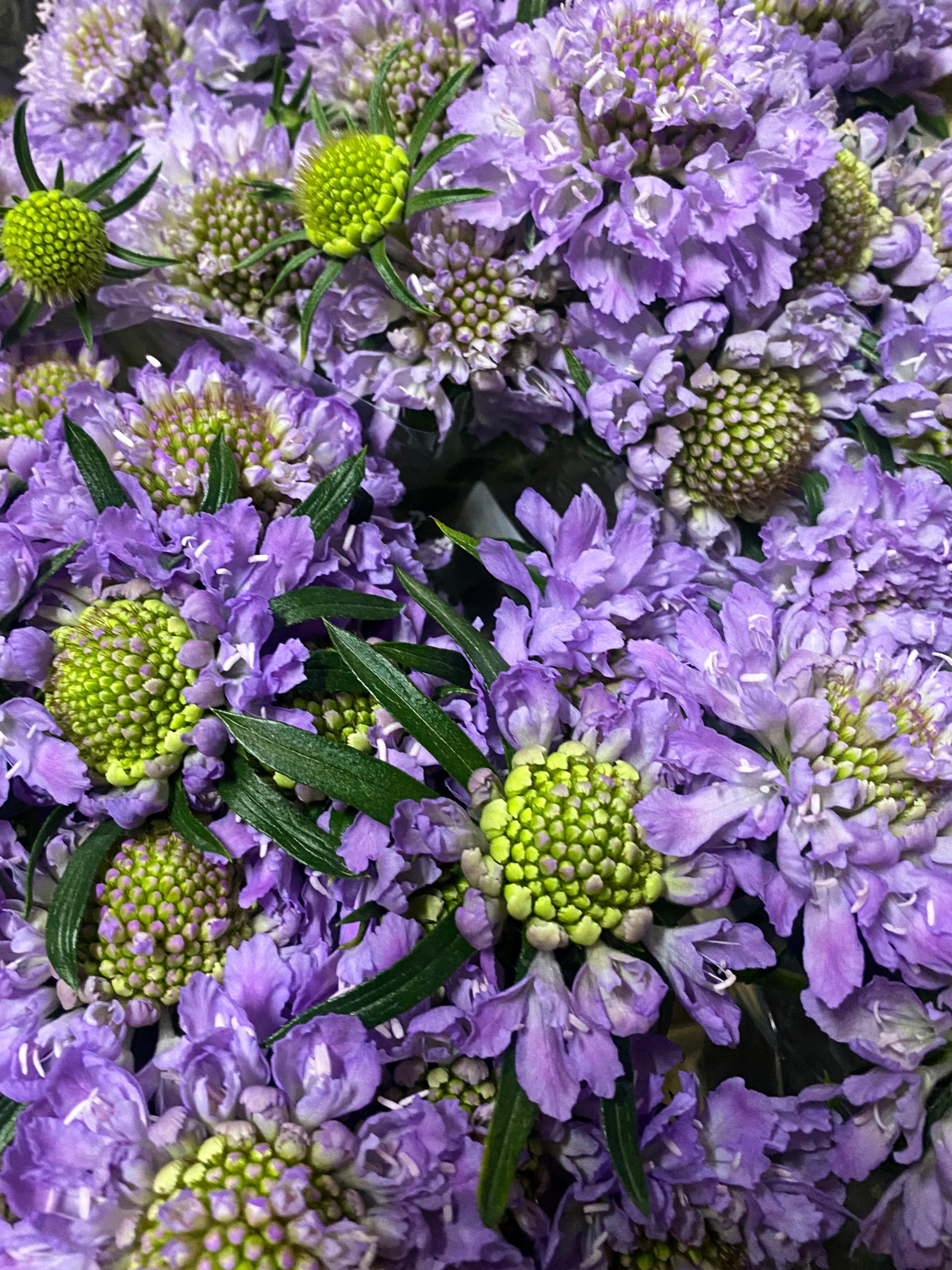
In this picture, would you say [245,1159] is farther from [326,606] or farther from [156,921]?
[326,606]

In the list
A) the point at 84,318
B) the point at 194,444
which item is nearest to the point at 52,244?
the point at 84,318

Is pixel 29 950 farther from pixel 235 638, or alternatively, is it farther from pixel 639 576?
pixel 639 576

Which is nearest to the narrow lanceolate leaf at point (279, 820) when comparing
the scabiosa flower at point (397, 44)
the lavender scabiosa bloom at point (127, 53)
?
the scabiosa flower at point (397, 44)

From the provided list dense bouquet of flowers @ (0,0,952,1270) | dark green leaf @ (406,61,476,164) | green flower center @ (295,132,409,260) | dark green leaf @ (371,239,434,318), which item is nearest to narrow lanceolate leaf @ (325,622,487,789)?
dense bouquet of flowers @ (0,0,952,1270)

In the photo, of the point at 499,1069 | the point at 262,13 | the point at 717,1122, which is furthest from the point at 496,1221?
the point at 262,13

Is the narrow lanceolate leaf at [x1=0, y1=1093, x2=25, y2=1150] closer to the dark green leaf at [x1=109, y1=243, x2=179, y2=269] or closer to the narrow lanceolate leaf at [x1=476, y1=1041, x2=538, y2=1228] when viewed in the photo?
the narrow lanceolate leaf at [x1=476, y1=1041, x2=538, y2=1228]

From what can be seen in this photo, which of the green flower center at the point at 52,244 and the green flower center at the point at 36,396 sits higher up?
the green flower center at the point at 52,244

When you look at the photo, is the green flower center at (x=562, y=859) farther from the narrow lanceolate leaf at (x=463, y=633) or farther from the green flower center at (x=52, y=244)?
the green flower center at (x=52, y=244)
